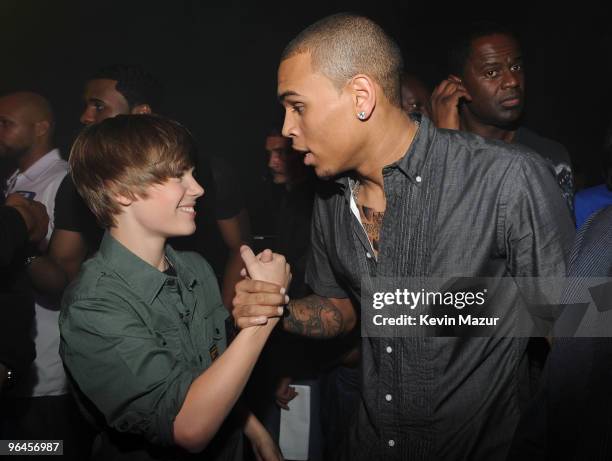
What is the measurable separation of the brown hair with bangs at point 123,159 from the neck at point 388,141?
20.7 inches

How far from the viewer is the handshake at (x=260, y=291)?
4.16 feet

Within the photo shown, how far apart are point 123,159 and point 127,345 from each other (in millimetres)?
490

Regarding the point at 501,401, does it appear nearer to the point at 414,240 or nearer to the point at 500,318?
the point at 500,318

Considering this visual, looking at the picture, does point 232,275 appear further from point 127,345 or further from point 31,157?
point 127,345

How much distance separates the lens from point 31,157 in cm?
278

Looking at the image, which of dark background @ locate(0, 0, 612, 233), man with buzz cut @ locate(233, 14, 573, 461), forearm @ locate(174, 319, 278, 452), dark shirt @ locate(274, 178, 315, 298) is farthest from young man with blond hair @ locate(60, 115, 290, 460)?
dark background @ locate(0, 0, 612, 233)

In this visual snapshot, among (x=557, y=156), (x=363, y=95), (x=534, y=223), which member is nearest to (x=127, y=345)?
(x=363, y=95)

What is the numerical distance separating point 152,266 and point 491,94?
1962 mm

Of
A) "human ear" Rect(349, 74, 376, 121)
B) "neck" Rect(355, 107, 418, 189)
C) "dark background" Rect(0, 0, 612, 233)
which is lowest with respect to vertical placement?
"neck" Rect(355, 107, 418, 189)

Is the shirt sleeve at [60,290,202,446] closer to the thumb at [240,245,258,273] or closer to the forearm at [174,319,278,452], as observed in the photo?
the forearm at [174,319,278,452]

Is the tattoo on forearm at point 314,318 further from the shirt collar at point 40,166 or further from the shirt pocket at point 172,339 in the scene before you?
the shirt collar at point 40,166

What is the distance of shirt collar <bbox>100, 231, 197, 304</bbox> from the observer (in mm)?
1328

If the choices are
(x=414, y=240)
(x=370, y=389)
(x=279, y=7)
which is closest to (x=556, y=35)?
(x=279, y=7)

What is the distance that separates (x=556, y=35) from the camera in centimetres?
350
